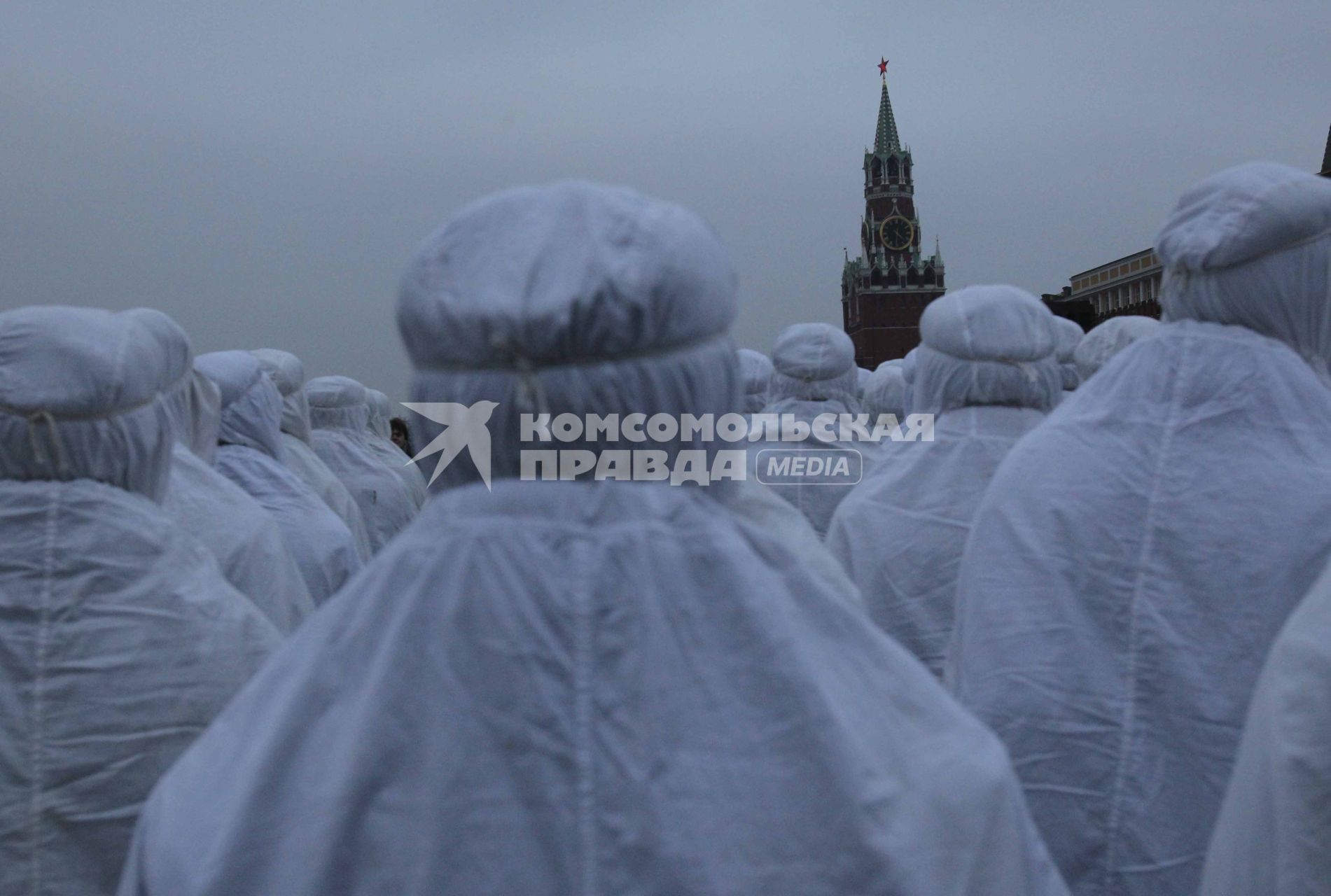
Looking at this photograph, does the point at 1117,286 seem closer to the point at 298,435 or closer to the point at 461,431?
the point at 298,435

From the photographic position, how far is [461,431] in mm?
1622

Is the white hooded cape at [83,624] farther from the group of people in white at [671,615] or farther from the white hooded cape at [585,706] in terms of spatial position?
the white hooded cape at [585,706]

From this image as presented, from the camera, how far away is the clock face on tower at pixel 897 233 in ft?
319

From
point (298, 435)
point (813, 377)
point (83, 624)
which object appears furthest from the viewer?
point (298, 435)

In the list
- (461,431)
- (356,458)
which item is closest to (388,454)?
(356,458)

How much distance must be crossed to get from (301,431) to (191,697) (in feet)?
15.3

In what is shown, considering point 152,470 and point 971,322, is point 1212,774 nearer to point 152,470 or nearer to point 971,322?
point 971,322

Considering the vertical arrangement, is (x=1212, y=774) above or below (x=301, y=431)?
below

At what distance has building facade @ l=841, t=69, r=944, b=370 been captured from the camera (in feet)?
311

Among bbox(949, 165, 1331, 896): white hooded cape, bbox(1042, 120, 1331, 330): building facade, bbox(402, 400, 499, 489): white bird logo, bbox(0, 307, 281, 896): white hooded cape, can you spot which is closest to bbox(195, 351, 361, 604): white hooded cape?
bbox(0, 307, 281, 896): white hooded cape

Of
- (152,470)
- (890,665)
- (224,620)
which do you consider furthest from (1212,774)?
(152,470)

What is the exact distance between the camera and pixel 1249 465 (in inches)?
108

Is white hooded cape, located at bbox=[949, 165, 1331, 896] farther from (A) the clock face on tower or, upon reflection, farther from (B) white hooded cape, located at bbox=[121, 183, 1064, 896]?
(A) the clock face on tower

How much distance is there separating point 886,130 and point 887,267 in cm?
1221
